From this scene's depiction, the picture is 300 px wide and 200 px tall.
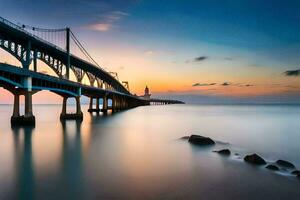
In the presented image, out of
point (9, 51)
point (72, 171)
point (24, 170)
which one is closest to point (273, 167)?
point (72, 171)

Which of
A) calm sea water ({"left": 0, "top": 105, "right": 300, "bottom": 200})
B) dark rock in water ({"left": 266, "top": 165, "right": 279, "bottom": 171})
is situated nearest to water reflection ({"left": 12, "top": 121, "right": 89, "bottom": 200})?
calm sea water ({"left": 0, "top": 105, "right": 300, "bottom": 200})

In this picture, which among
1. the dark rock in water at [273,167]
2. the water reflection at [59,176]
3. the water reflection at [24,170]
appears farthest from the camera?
the dark rock in water at [273,167]

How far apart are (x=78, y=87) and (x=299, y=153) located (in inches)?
2009

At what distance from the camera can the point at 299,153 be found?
25.1 meters

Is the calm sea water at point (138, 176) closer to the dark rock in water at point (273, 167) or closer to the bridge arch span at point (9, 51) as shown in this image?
the dark rock in water at point (273, 167)

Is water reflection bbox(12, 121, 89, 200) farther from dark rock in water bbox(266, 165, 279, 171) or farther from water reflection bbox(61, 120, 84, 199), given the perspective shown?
dark rock in water bbox(266, 165, 279, 171)

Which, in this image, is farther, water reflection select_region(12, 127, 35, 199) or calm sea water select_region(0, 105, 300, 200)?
water reflection select_region(12, 127, 35, 199)

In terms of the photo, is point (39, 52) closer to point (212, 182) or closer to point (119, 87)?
point (212, 182)

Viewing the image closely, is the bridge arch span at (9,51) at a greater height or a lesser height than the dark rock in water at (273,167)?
greater

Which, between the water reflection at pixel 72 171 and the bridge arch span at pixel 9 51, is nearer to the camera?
the water reflection at pixel 72 171

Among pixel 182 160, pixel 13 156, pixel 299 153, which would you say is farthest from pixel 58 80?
pixel 299 153

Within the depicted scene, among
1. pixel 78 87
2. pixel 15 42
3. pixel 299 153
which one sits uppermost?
pixel 15 42

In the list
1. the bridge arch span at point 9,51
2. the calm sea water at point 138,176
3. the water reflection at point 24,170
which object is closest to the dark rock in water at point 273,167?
the calm sea water at point 138,176

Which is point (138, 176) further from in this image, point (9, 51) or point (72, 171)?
point (9, 51)
